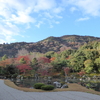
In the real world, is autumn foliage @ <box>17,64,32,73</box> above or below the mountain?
below

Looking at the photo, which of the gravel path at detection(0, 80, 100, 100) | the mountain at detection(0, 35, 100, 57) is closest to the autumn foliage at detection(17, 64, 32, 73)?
the gravel path at detection(0, 80, 100, 100)

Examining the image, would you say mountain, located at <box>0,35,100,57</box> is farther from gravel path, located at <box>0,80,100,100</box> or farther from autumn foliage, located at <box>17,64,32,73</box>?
gravel path, located at <box>0,80,100,100</box>

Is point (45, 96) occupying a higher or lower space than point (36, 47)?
lower

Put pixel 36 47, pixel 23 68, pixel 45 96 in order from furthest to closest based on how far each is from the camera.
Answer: pixel 36 47, pixel 23 68, pixel 45 96

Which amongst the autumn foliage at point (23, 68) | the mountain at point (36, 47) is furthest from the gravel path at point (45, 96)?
the mountain at point (36, 47)

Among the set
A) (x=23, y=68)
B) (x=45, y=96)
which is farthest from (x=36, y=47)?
(x=45, y=96)

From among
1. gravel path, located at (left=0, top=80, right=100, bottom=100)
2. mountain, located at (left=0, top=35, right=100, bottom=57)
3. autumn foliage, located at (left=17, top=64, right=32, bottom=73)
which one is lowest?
gravel path, located at (left=0, top=80, right=100, bottom=100)

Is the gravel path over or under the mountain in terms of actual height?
under

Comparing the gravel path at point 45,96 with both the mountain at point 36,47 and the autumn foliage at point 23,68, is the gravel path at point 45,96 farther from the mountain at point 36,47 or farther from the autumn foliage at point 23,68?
the mountain at point 36,47

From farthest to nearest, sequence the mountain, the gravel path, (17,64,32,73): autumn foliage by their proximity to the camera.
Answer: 1. the mountain
2. (17,64,32,73): autumn foliage
3. the gravel path

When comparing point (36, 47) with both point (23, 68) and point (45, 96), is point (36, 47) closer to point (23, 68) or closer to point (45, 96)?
point (23, 68)

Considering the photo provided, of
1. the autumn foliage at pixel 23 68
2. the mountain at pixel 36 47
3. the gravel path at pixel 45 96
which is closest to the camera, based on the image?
the gravel path at pixel 45 96

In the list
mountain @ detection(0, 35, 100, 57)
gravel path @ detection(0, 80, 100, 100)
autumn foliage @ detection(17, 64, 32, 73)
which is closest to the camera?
gravel path @ detection(0, 80, 100, 100)

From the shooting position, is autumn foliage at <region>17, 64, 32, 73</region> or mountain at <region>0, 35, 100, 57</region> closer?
autumn foliage at <region>17, 64, 32, 73</region>
